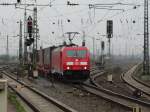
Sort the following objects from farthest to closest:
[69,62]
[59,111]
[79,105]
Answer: [69,62] < [79,105] < [59,111]

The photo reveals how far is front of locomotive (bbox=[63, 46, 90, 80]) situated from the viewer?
35031 mm

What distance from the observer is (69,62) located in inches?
1389

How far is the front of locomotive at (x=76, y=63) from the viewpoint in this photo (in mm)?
35031

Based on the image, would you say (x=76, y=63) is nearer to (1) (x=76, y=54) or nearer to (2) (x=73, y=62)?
(2) (x=73, y=62)

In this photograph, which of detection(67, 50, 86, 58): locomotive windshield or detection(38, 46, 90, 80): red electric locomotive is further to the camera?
detection(67, 50, 86, 58): locomotive windshield

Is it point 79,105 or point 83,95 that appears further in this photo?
point 83,95

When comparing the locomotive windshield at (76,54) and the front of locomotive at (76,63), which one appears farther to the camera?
the locomotive windshield at (76,54)

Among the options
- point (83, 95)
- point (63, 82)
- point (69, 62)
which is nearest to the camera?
point (83, 95)

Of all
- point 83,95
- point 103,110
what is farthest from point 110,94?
point 103,110

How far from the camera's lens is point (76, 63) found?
35375mm

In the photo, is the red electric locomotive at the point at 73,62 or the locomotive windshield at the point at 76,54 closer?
the red electric locomotive at the point at 73,62

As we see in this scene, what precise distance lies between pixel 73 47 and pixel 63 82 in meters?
3.94

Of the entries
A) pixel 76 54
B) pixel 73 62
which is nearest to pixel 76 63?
pixel 73 62

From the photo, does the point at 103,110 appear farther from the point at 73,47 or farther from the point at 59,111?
the point at 73,47
